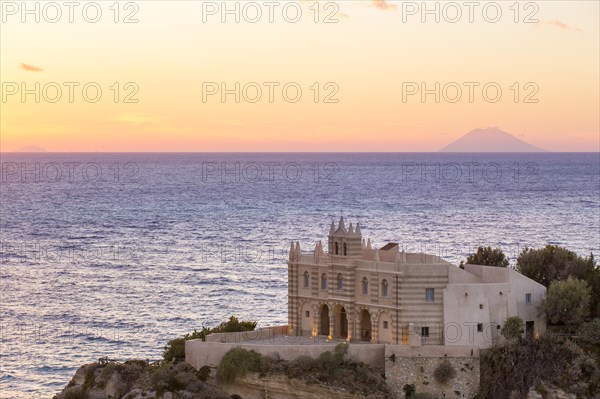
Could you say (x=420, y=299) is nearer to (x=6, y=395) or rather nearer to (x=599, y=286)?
(x=599, y=286)

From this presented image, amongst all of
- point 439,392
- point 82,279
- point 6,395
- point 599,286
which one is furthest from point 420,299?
point 82,279

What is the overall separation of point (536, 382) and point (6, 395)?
45926 millimetres

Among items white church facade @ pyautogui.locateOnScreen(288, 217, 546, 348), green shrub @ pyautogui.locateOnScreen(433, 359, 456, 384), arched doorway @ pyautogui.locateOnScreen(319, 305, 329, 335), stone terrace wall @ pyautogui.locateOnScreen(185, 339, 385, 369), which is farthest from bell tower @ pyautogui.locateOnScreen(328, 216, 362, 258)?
green shrub @ pyautogui.locateOnScreen(433, 359, 456, 384)

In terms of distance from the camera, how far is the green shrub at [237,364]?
81.1 meters

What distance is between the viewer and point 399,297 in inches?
3231

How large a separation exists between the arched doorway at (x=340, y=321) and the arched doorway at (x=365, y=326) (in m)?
1.58

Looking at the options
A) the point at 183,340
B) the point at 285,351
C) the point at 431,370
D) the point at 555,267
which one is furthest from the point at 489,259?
the point at 183,340

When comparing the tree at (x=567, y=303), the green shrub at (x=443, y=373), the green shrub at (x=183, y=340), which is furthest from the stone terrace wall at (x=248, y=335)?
the tree at (x=567, y=303)

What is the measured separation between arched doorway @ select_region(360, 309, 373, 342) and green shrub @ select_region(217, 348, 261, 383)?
28.2 feet

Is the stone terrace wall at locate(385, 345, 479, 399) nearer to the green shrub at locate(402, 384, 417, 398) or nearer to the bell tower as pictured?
the green shrub at locate(402, 384, 417, 398)

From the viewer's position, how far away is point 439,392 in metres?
79.9

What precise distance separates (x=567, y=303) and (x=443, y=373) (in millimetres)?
11405

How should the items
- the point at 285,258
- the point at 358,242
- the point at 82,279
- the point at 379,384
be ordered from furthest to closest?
the point at 285,258 → the point at 82,279 → the point at 358,242 → the point at 379,384

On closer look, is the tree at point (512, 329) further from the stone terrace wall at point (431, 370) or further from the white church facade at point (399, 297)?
the stone terrace wall at point (431, 370)
